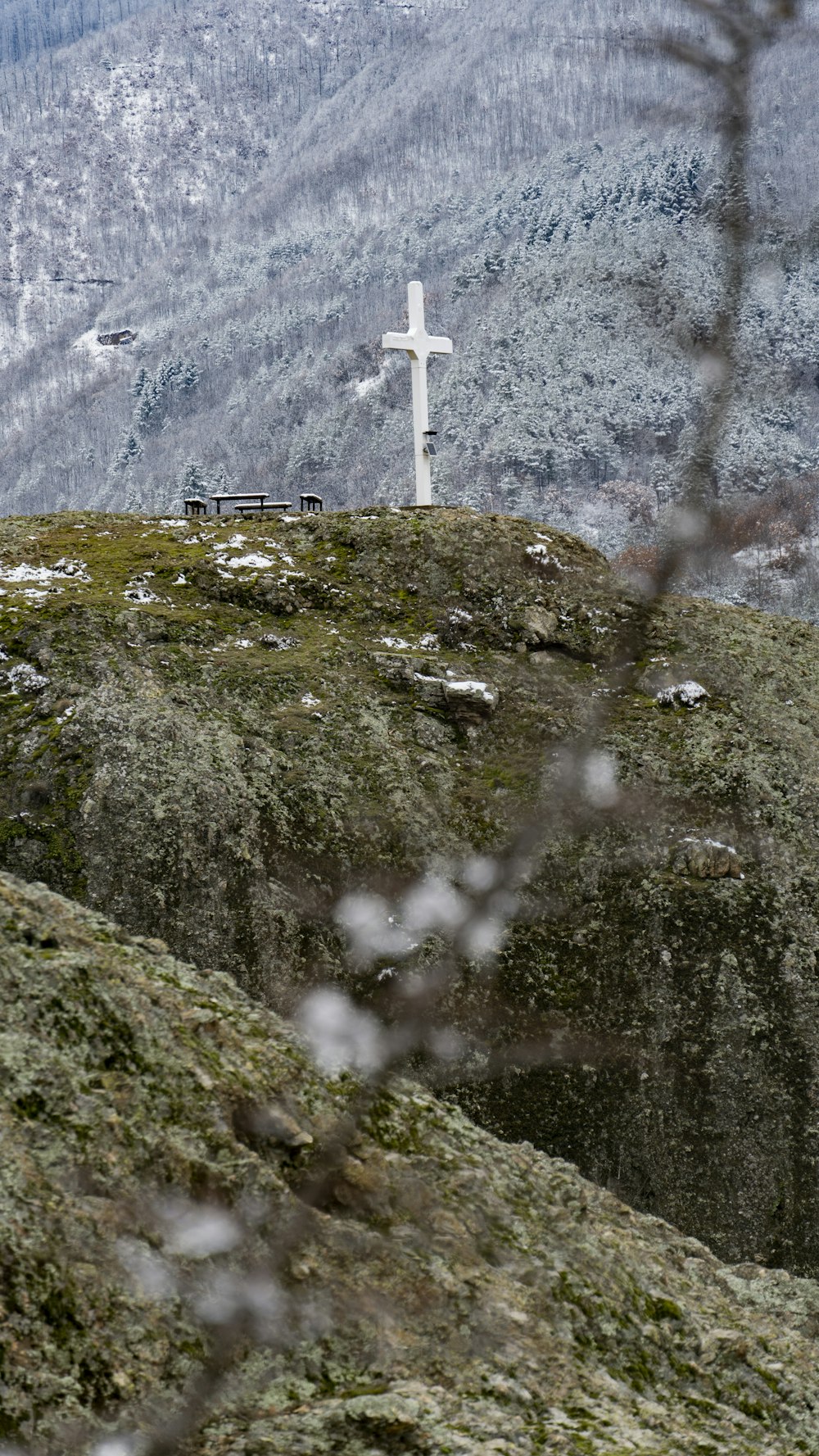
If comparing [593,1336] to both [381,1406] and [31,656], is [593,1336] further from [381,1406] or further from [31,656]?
[31,656]

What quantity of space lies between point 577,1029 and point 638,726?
2.81 metres

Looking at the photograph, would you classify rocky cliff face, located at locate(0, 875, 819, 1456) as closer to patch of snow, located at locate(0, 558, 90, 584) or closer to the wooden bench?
patch of snow, located at locate(0, 558, 90, 584)

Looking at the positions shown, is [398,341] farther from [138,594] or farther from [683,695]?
[683,695]

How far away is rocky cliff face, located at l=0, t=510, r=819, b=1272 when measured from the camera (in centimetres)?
912

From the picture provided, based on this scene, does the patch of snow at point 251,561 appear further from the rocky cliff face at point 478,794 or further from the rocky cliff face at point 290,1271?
the rocky cliff face at point 290,1271

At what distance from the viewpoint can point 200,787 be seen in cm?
970

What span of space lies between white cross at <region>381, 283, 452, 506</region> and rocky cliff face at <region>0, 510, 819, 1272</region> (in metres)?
1.79

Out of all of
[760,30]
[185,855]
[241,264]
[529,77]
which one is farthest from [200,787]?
[241,264]

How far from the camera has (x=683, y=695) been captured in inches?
452

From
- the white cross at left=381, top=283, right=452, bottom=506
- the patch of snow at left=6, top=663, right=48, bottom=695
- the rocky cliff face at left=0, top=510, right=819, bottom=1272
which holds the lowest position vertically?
the rocky cliff face at left=0, top=510, right=819, bottom=1272

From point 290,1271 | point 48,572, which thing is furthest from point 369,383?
point 290,1271

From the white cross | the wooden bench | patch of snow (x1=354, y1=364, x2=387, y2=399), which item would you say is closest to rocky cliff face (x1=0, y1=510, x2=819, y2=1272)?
the wooden bench

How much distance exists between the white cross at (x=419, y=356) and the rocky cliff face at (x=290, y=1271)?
8485 mm

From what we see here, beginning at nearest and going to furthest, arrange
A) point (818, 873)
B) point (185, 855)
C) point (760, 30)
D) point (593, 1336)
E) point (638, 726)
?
point (760, 30) < point (593, 1336) < point (185, 855) < point (818, 873) < point (638, 726)
